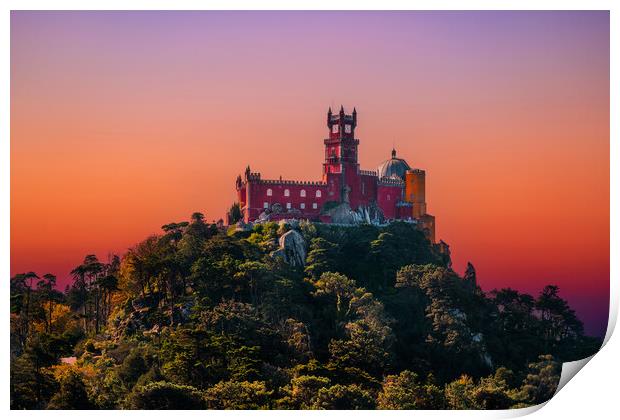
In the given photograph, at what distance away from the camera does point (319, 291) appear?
203 feet

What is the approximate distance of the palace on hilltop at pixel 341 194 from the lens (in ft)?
218

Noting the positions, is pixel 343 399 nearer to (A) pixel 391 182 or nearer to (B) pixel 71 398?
(B) pixel 71 398

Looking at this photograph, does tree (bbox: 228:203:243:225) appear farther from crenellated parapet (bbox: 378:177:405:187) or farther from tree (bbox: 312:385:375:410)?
tree (bbox: 312:385:375:410)

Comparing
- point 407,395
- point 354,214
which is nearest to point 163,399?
point 407,395

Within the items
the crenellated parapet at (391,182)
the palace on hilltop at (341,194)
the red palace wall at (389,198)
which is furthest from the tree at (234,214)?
the crenellated parapet at (391,182)

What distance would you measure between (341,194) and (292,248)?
15.2 ft

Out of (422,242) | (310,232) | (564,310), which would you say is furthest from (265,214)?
(564,310)

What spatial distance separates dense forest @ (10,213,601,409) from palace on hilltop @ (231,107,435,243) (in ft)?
3.56

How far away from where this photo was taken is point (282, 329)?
193 feet

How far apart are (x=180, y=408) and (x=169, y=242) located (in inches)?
479

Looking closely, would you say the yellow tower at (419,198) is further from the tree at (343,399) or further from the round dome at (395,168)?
the tree at (343,399)

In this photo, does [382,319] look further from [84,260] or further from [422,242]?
[84,260]

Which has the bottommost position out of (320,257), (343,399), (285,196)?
(343,399)

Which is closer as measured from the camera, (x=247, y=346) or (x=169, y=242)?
(x=247, y=346)
